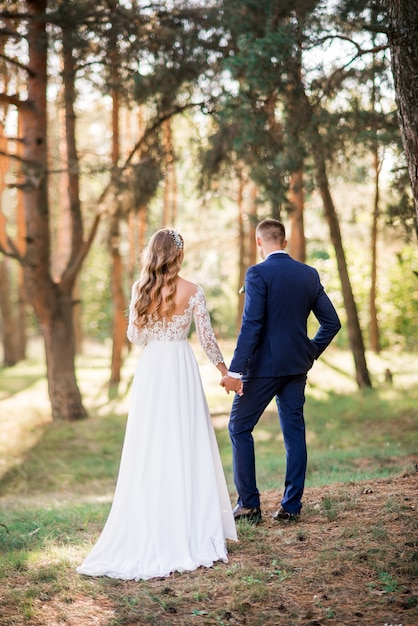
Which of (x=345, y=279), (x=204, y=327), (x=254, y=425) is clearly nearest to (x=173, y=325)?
(x=204, y=327)

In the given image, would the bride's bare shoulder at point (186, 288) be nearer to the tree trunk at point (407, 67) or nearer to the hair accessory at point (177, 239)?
the hair accessory at point (177, 239)

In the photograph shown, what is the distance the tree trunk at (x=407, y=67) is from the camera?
16.4ft

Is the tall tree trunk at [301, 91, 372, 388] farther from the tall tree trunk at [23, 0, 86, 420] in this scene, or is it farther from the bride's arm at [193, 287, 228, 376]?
the bride's arm at [193, 287, 228, 376]

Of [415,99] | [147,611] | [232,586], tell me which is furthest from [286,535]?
[415,99]

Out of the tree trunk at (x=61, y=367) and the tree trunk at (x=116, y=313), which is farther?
the tree trunk at (x=116, y=313)

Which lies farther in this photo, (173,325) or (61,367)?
(61,367)

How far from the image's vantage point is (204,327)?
5090 millimetres

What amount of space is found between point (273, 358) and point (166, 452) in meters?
1.07

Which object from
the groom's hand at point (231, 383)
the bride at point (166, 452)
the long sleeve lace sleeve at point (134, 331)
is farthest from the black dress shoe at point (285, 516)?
the long sleeve lace sleeve at point (134, 331)

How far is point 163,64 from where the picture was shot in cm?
1259

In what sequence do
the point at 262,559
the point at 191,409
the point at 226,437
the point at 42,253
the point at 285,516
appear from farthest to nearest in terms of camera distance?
the point at 42,253 → the point at 226,437 → the point at 285,516 → the point at 191,409 → the point at 262,559

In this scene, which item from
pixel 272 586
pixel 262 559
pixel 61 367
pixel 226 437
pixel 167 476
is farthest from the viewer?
pixel 61 367

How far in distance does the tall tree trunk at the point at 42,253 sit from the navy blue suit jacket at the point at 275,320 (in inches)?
304

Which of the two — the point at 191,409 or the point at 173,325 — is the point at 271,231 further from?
the point at 191,409
